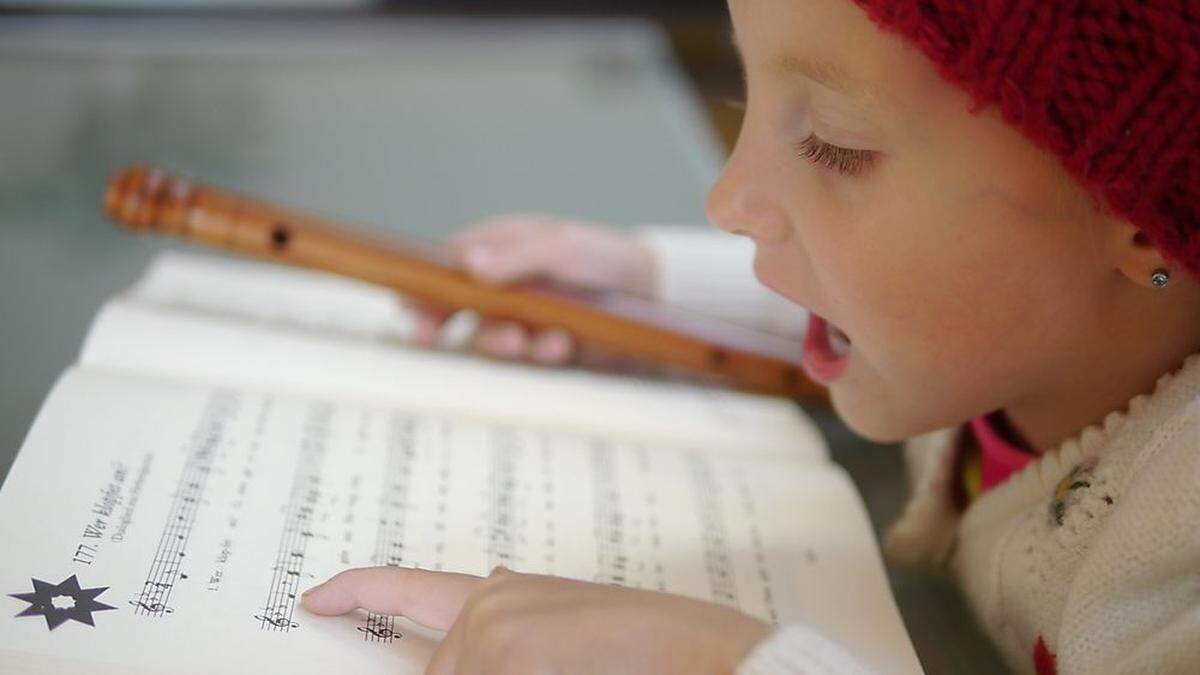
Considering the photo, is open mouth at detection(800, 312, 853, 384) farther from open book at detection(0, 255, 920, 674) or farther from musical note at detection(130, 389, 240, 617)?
musical note at detection(130, 389, 240, 617)

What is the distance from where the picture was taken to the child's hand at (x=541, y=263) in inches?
27.5

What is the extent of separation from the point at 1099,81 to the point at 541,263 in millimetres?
376

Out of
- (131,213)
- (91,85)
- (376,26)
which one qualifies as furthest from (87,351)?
(376,26)

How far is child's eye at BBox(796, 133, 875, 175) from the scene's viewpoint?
47 centimetres

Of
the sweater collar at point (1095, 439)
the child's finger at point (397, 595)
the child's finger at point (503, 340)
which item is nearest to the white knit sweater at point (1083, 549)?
the sweater collar at point (1095, 439)

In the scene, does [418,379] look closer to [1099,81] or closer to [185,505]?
[185,505]

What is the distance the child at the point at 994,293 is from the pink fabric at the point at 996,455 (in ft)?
0.04

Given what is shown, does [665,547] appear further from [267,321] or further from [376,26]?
[376,26]

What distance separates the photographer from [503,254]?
711 mm

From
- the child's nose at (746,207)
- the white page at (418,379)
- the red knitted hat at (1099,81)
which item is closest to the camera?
the red knitted hat at (1099,81)

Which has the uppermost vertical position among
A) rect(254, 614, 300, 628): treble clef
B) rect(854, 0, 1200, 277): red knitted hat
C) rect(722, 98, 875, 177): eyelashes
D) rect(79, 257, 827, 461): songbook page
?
rect(854, 0, 1200, 277): red knitted hat

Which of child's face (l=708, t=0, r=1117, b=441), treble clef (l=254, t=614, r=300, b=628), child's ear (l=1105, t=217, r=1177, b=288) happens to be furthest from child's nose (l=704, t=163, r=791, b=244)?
treble clef (l=254, t=614, r=300, b=628)

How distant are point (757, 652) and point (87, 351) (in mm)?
368

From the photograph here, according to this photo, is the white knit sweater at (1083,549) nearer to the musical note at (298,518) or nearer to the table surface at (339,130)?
the table surface at (339,130)
